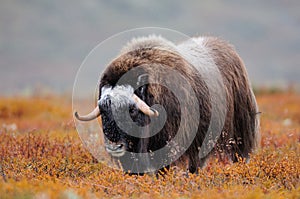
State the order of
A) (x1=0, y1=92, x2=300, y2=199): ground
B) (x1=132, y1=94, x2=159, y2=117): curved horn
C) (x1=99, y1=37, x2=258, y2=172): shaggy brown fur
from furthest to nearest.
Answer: (x1=99, y1=37, x2=258, y2=172): shaggy brown fur → (x1=132, y1=94, x2=159, y2=117): curved horn → (x1=0, y1=92, x2=300, y2=199): ground

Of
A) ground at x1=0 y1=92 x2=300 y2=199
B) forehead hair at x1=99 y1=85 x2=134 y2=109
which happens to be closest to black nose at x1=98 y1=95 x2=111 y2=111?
forehead hair at x1=99 y1=85 x2=134 y2=109

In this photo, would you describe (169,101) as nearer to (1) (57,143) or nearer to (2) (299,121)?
(1) (57,143)

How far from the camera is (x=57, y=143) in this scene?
17.2 feet

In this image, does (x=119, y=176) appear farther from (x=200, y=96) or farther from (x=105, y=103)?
(x=200, y=96)

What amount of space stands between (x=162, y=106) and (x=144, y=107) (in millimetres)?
205

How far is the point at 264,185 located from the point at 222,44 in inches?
77.3

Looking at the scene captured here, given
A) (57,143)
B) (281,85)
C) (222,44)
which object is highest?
(222,44)

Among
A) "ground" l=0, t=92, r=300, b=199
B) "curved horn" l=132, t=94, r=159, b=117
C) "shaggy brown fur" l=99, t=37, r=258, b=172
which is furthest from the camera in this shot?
"shaggy brown fur" l=99, t=37, r=258, b=172

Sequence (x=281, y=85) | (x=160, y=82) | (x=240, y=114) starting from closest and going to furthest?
1. (x=160, y=82)
2. (x=240, y=114)
3. (x=281, y=85)

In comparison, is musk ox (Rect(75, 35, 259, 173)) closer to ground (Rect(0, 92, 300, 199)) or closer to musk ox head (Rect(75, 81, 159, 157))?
musk ox head (Rect(75, 81, 159, 157))

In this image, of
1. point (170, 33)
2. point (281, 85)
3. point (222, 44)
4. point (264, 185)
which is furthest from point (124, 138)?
point (281, 85)

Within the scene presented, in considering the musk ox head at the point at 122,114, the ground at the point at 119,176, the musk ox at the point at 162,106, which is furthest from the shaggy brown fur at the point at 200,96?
the ground at the point at 119,176

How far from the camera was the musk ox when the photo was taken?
3930 millimetres

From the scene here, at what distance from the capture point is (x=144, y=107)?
3879mm
